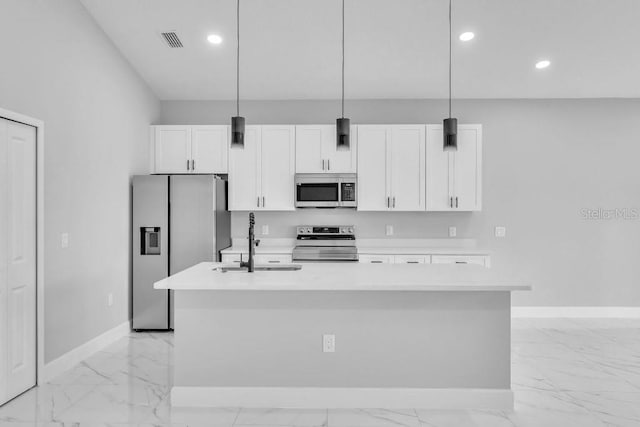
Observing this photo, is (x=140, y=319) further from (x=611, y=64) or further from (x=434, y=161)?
Result: (x=611, y=64)

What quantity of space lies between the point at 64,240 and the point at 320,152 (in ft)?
9.05

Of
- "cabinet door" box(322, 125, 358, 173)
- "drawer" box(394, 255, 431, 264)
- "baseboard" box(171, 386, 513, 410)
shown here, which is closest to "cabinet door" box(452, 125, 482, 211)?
"drawer" box(394, 255, 431, 264)

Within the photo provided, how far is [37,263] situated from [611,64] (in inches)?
226

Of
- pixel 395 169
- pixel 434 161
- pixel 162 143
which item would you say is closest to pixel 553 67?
pixel 434 161

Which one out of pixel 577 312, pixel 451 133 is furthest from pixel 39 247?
pixel 577 312

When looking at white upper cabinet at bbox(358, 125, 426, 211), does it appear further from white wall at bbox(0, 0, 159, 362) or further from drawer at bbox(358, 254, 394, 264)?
white wall at bbox(0, 0, 159, 362)

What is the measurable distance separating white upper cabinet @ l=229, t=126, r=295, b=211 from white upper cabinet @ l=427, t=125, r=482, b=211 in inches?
65.3

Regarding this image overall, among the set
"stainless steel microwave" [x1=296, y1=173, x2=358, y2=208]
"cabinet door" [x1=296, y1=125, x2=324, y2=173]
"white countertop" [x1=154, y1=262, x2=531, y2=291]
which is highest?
"cabinet door" [x1=296, y1=125, x2=324, y2=173]

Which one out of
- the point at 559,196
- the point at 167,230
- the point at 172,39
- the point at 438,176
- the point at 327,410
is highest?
the point at 172,39

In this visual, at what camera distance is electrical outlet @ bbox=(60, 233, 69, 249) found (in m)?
3.26

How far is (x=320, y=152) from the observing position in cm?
480

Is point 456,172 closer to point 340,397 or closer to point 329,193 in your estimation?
point 329,193

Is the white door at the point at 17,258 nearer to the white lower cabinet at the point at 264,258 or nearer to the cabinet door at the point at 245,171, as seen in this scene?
the white lower cabinet at the point at 264,258

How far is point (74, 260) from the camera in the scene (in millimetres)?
3436
